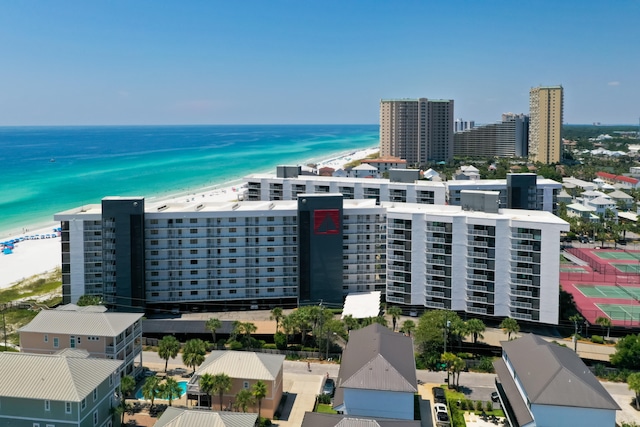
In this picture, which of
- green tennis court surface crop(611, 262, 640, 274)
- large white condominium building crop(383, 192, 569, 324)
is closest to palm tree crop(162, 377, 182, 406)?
large white condominium building crop(383, 192, 569, 324)

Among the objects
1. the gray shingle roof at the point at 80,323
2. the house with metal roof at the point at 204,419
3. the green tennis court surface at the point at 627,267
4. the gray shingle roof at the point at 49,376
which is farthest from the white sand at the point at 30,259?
the green tennis court surface at the point at 627,267

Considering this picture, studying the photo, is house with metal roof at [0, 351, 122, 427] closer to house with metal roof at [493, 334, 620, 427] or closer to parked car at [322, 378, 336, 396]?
parked car at [322, 378, 336, 396]

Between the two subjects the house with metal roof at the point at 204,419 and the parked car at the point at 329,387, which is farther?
the parked car at the point at 329,387

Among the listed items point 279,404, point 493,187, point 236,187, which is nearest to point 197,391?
point 279,404

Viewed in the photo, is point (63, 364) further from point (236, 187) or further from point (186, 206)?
point (236, 187)

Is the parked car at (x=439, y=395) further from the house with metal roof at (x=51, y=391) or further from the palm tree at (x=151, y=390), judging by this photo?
the house with metal roof at (x=51, y=391)

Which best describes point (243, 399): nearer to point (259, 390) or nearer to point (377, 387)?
point (259, 390)
